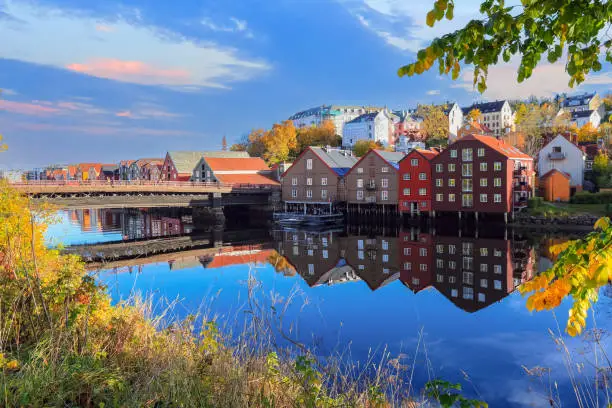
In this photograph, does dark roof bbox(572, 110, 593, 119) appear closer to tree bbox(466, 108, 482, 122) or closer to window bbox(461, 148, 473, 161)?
tree bbox(466, 108, 482, 122)

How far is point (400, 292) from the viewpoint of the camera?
70.4ft

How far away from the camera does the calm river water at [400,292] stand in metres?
12.4

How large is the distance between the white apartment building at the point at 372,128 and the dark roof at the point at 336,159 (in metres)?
42.6

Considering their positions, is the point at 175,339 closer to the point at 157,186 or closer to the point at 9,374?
the point at 9,374

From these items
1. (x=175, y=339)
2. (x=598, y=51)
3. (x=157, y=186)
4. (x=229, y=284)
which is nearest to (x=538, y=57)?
(x=598, y=51)

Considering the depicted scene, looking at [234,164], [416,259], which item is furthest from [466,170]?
[234,164]

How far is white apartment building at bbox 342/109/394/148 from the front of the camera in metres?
106

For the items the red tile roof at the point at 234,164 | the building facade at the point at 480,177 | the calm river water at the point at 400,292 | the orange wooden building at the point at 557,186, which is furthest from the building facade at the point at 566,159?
the red tile roof at the point at 234,164

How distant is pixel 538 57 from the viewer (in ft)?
12.7

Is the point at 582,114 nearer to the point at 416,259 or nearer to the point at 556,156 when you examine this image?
the point at 556,156

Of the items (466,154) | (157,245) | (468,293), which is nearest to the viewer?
(468,293)

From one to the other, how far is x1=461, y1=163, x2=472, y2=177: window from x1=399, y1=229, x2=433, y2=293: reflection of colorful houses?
32.3 ft

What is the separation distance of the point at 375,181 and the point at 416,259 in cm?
2575

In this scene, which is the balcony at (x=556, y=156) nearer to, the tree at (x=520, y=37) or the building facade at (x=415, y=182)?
the building facade at (x=415, y=182)
